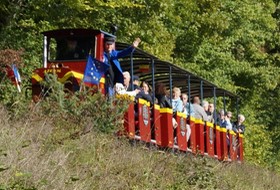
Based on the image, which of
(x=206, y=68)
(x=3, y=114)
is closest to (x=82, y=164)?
(x=3, y=114)

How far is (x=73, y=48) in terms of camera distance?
1650cm

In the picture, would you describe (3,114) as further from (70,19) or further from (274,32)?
(274,32)

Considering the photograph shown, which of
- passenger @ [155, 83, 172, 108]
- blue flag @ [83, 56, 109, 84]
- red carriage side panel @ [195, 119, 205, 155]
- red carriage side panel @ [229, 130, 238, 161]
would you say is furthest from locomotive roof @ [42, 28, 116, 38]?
red carriage side panel @ [229, 130, 238, 161]

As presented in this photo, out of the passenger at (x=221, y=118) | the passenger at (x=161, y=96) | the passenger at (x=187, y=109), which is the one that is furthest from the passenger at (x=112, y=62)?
the passenger at (x=221, y=118)

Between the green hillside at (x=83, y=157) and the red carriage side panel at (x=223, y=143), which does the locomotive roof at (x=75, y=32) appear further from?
the red carriage side panel at (x=223, y=143)

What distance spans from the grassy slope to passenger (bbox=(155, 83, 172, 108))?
339cm

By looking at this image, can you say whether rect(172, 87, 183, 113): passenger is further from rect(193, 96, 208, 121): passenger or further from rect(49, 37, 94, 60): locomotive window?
rect(49, 37, 94, 60): locomotive window

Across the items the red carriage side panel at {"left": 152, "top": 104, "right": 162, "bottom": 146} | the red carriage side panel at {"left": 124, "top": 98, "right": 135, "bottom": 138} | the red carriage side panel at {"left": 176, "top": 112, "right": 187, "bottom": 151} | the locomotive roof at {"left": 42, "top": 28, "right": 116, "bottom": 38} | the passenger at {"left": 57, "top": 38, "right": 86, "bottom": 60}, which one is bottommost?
the red carriage side panel at {"left": 176, "top": 112, "right": 187, "bottom": 151}

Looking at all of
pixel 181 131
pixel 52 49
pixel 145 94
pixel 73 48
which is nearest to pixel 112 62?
pixel 73 48

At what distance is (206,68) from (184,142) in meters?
13.4

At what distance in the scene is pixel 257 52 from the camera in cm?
3581

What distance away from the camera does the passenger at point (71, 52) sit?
16.3 meters

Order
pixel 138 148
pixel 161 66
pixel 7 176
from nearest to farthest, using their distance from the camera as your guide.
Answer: pixel 7 176 → pixel 138 148 → pixel 161 66

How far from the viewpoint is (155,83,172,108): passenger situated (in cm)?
1767
